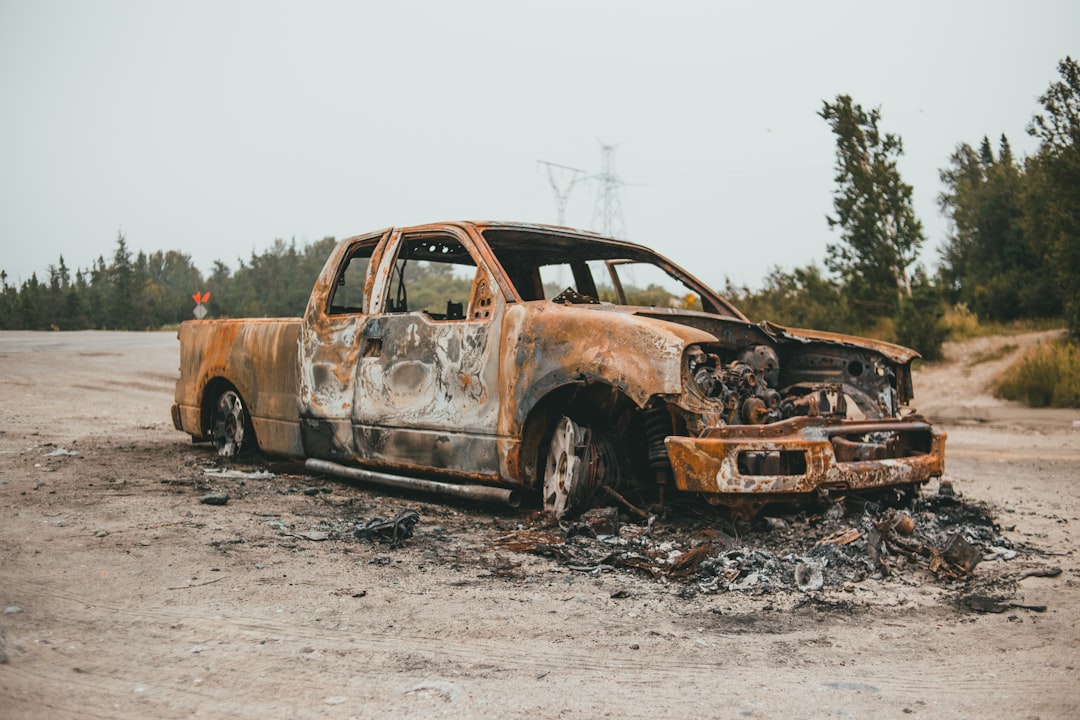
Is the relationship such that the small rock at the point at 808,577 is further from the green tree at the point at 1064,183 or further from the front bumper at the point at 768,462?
the green tree at the point at 1064,183

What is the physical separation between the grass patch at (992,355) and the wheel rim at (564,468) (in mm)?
12027

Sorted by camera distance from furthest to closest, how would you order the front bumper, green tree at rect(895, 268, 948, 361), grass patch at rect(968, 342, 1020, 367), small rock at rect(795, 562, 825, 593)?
green tree at rect(895, 268, 948, 361) < grass patch at rect(968, 342, 1020, 367) < the front bumper < small rock at rect(795, 562, 825, 593)

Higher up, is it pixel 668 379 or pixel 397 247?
pixel 397 247

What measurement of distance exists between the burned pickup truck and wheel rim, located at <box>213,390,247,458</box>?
399 millimetres

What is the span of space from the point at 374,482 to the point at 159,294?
55955 mm

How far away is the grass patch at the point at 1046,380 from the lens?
11719 millimetres

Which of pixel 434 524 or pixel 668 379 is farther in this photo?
pixel 434 524

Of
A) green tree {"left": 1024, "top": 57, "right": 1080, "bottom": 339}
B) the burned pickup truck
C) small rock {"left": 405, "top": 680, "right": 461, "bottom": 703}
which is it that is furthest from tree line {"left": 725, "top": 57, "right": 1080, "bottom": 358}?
small rock {"left": 405, "top": 680, "right": 461, "bottom": 703}

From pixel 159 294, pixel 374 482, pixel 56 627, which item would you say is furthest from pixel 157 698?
pixel 159 294

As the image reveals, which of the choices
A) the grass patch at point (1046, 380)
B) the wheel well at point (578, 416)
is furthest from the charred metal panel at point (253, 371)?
the grass patch at point (1046, 380)

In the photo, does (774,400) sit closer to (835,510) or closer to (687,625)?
(835,510)

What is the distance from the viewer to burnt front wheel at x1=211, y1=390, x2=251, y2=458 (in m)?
7.12

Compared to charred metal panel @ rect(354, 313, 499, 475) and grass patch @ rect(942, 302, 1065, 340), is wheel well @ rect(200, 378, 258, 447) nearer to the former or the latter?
charred metal panel @ rect(354, 313, 499, 475)

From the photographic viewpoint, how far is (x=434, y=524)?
5.07 meters
